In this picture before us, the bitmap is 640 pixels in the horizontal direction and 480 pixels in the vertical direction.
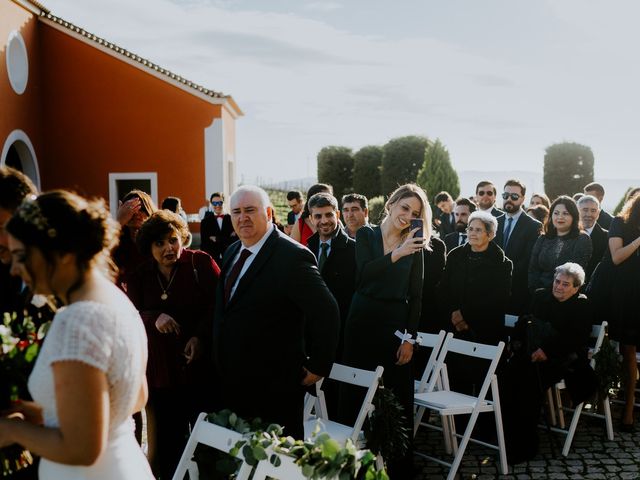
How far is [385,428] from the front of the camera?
4.54m

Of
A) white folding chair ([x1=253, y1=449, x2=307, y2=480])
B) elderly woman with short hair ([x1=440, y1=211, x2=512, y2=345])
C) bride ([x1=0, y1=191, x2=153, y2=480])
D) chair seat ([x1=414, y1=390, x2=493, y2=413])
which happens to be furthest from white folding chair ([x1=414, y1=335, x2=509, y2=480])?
bride ([x1=0, y1=191, x2=153, y2=480])

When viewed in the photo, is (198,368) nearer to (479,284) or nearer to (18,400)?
(18,400)

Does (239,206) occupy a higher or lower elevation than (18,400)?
higher

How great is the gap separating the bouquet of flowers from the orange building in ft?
63.3

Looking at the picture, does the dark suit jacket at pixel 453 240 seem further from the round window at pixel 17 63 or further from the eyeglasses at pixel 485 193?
the round window at pixel 17 63

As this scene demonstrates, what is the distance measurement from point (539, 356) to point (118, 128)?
1852cm

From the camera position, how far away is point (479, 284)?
638 cm

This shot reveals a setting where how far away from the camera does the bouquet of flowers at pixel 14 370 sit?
7.60ft

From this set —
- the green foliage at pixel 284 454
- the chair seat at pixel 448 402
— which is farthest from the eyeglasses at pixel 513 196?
the green foliage at pixel 284 454

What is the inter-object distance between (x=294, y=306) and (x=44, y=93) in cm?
2036

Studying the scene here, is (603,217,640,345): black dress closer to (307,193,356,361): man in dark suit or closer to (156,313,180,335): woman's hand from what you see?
(307,193,356,361): man in dark suit

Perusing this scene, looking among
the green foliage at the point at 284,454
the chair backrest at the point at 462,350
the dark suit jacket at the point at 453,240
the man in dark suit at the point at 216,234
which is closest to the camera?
the green foliage at the point at 284,454

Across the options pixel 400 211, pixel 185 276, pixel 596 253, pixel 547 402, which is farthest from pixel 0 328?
pixel 596 253

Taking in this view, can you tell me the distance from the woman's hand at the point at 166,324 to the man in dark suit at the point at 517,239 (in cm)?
436
